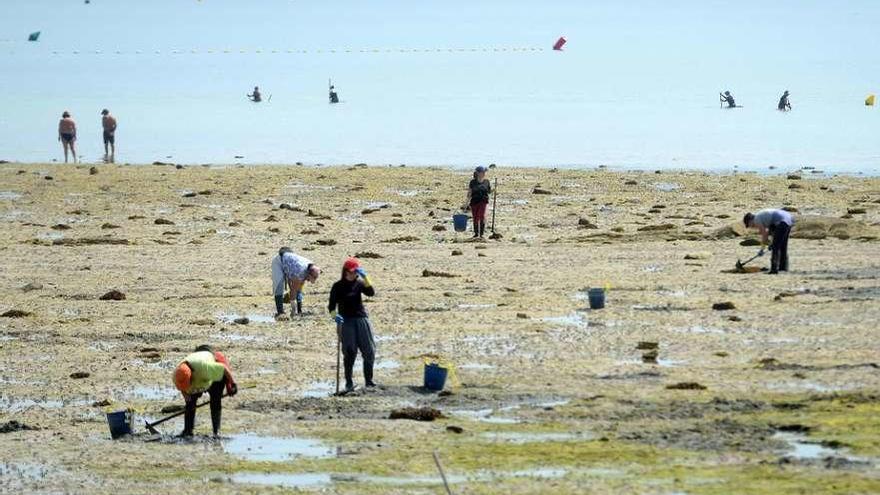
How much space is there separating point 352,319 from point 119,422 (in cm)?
355

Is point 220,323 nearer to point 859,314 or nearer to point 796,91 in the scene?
point 859,314

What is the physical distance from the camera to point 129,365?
23.0 metres

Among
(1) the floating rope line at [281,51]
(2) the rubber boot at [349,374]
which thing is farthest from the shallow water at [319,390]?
(1) the floating rope line at [281,51]

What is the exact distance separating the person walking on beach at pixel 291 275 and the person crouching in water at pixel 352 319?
4.49 m

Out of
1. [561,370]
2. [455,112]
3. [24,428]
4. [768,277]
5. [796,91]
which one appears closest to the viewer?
[24,428]

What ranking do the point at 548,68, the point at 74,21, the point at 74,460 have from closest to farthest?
the point at 74,460 < the point at 548,68 < the point at 74,21

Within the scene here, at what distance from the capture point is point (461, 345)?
2400 centimetres

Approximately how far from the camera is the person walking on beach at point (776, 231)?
98.2 ft

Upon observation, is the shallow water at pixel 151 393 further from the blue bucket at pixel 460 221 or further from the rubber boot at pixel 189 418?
the blue bucket at pixel 460 221

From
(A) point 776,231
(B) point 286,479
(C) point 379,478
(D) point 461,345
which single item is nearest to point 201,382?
(B) point 286,479

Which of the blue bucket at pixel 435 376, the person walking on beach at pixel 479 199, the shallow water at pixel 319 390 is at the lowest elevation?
the shallow water at pixel 319 390

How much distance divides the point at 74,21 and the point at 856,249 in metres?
170

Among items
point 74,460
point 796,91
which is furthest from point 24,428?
point 796,91

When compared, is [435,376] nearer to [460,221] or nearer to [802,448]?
[802,448]
